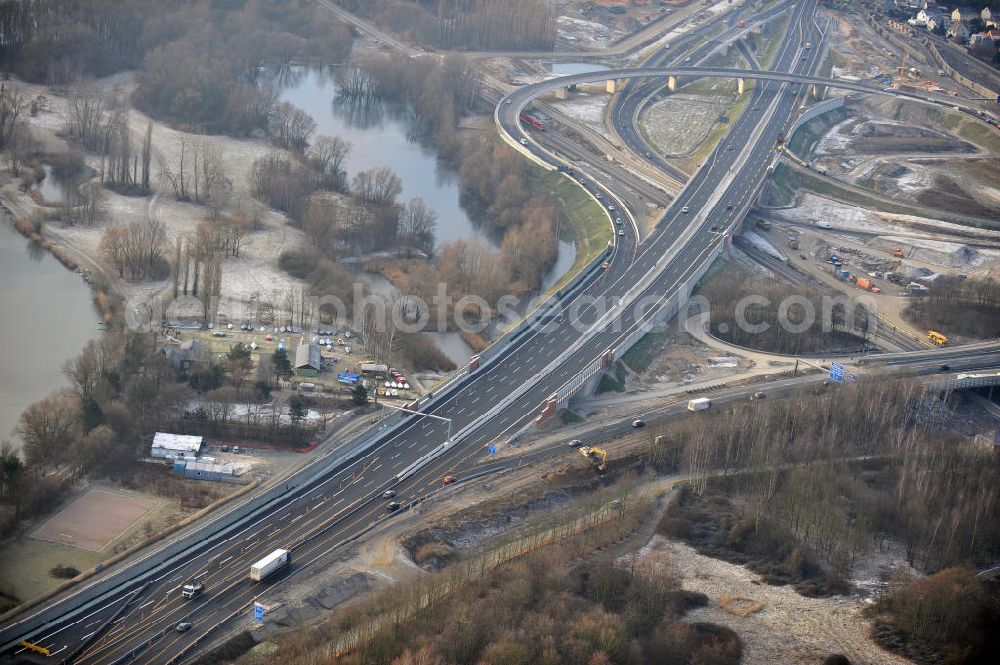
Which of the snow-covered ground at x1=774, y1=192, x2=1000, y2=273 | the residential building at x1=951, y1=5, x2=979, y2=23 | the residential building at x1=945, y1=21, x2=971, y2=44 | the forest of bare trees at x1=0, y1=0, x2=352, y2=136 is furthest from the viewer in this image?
the residential building at x1=951, y1=5, x2=979, y2=23

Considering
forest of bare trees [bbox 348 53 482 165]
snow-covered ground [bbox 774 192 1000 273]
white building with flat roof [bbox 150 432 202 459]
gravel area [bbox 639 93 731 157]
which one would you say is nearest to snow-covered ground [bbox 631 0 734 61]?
gravel area [bbox 639 93 731 157]

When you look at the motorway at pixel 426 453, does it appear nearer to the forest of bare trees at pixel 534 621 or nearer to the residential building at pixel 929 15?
the forest of bare trees at pixel 534 621

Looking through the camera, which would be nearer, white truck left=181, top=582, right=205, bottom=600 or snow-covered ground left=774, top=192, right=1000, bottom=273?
white truck left=181, top=582, right=205, bottom=600

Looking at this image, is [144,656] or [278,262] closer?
[144,656]

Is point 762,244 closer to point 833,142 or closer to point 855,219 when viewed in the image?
point 855,219

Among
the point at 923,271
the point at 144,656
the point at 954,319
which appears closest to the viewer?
the point at 144,656

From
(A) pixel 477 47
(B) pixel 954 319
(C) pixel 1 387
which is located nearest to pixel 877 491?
(B) pixel 954 319

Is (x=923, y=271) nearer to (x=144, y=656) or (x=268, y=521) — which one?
(x=268, y=521)

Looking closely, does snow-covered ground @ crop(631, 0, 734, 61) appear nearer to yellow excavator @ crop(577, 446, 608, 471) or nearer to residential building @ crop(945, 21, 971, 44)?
residential building @ crop(945, 21, 971, 44)
